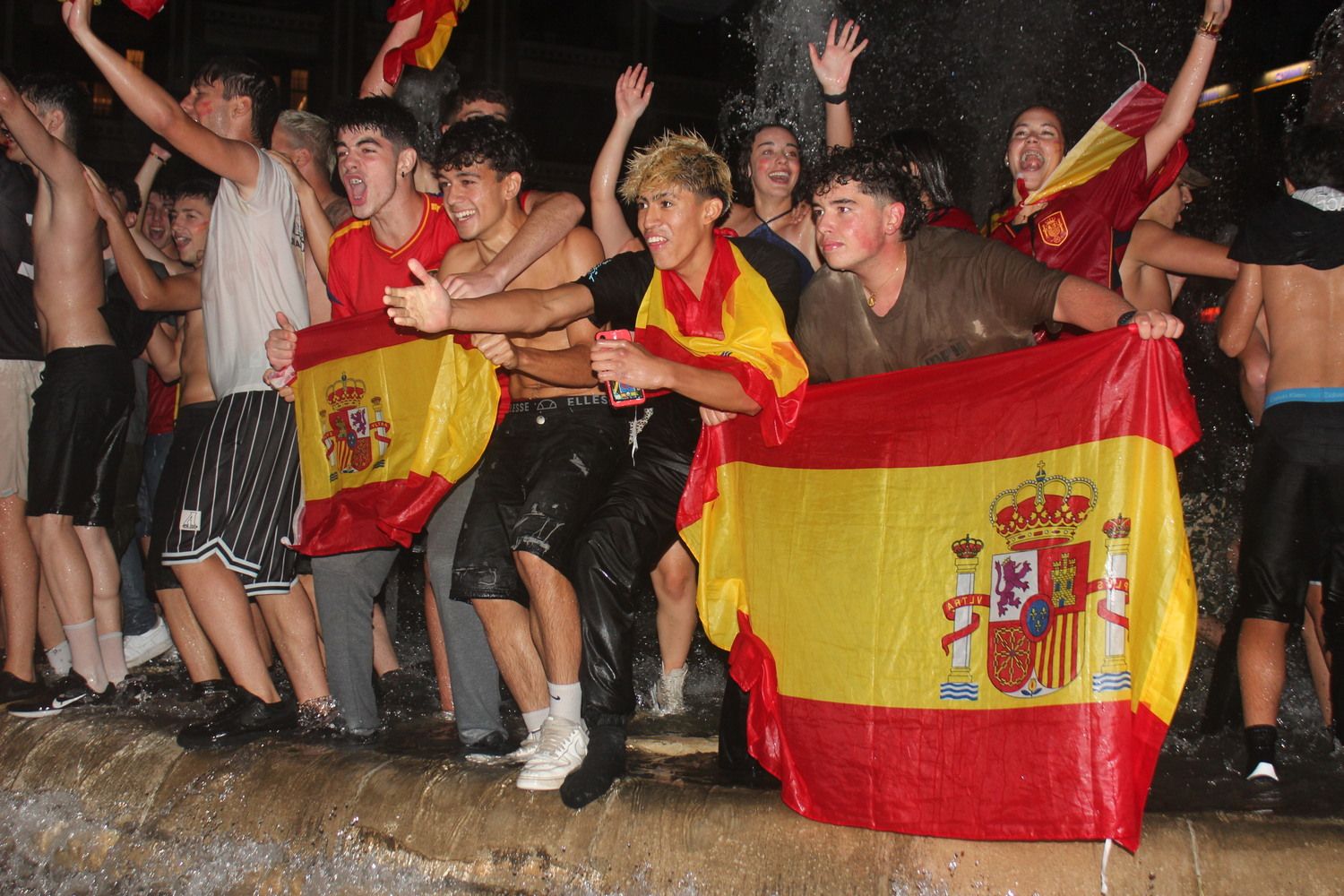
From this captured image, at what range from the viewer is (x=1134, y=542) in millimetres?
3344

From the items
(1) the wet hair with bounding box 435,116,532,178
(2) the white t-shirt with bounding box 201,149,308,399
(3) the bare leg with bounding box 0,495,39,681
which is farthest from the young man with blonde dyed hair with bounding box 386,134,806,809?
(3) the bare leg with bounding box 0,495,39,681

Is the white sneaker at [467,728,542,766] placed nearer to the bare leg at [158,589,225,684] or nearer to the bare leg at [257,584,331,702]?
the bare leg at [257,584,331,702]

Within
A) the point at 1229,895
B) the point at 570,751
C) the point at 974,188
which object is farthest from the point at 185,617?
the point at 974,188

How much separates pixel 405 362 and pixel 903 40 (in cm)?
779

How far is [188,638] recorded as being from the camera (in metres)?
5.59

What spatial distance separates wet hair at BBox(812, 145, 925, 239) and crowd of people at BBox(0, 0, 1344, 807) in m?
0.01

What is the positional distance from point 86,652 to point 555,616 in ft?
8.72

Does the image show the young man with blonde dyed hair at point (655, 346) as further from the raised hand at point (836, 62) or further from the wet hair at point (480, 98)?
the wet hair at point (480, 98)

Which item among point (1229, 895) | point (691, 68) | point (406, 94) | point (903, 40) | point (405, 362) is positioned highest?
point (691, 68)

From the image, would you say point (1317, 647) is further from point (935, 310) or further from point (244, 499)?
point (244, 499)

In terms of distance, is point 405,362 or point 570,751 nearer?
point 570,751

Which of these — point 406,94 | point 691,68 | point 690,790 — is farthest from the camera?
point 691,68

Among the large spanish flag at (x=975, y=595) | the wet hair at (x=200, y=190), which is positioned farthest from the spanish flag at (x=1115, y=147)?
the wet hair at (x=200, y=190)

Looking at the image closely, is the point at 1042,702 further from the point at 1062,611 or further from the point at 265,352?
the point at 265,352
